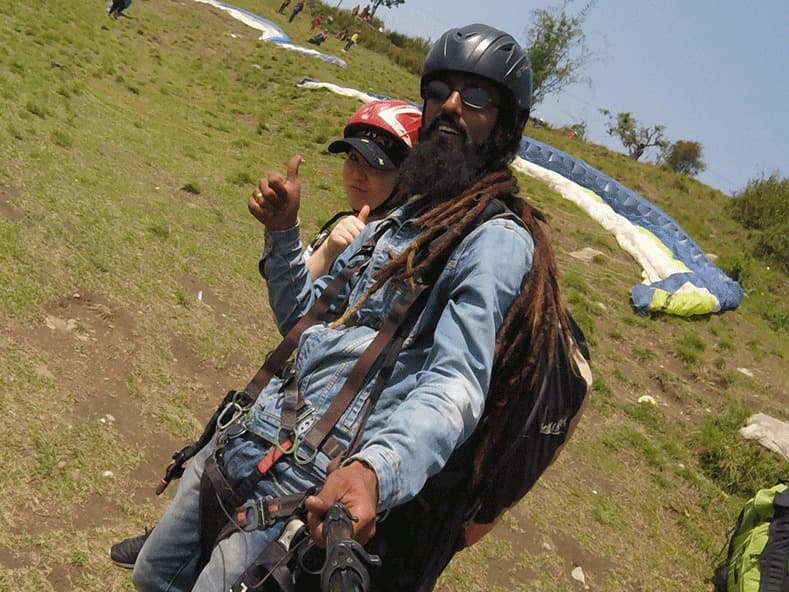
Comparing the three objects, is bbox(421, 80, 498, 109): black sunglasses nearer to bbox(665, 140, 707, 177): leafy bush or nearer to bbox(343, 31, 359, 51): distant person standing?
bbox(343, 31, 359, 51): distant person standing

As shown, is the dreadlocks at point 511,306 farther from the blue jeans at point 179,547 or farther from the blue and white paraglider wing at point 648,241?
the blue and white paraglider wing at point 648,241

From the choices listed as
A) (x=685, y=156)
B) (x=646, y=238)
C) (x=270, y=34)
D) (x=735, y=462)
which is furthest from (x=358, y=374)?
(x=685, y=156)

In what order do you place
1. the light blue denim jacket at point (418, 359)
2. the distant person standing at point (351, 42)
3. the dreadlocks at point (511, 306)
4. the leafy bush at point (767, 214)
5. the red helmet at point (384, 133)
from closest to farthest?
the light blue denim jacket at point (418, 359) < the dreadlocks at point (511, 306) < the red helmet at point (384, 133) < the leafy bush at point (767, 214) < the distant person standing at point (351, 42)

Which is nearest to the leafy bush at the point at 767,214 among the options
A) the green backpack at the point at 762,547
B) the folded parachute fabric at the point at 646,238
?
the folded parachute fabric at the point at 646,238

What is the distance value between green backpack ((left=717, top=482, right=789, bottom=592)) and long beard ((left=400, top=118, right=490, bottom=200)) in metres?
4.28

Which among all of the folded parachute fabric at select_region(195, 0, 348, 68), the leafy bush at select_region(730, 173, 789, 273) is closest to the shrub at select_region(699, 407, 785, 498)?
the leafy bush at select_region(730, 173, 789, 273)

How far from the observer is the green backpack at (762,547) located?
4797mm

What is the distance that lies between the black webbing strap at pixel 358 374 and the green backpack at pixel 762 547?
4.34 meters

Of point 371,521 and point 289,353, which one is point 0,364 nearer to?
point 289,353

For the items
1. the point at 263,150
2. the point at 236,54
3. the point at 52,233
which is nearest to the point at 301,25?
the point at 236,54

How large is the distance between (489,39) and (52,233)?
5101 mm

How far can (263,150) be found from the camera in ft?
42.8

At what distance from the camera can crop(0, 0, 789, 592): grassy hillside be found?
3.96 meters

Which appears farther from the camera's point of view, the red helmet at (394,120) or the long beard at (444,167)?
the red helmet at (394,120)
